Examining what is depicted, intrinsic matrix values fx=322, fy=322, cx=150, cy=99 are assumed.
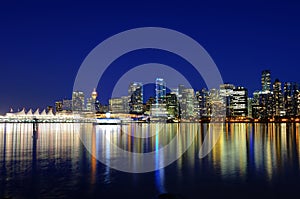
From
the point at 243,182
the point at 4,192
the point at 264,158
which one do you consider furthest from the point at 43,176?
the point at 264,158

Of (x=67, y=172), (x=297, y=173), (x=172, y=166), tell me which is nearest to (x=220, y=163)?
(x=172, y=166)

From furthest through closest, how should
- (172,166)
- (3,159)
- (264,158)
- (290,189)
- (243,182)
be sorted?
(264,158), (3,159), (172,166), (243,182), (290,189)

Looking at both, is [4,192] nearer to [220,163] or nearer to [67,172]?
[67,172]

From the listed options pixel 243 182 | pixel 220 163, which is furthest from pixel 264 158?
pixel 243 182

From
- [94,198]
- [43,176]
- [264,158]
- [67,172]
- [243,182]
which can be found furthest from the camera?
[264,158]

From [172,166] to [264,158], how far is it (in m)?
8.05

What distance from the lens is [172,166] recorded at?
1955cm

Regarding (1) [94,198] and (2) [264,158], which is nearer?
(1) [94,198]

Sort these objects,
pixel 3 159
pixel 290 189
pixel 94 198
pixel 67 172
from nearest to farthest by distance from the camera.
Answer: pixel 94 198 < pixel 290 189 < pixel 67 172 < pixel 3 159

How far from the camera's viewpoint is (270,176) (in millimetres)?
16609

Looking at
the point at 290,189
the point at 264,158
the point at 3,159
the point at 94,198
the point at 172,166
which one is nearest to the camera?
the point at 94,198

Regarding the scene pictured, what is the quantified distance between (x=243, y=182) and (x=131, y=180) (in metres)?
5.25

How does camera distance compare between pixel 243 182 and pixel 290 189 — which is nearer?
pixel 290 189

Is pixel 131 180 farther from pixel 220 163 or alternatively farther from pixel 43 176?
pixel 220 163
